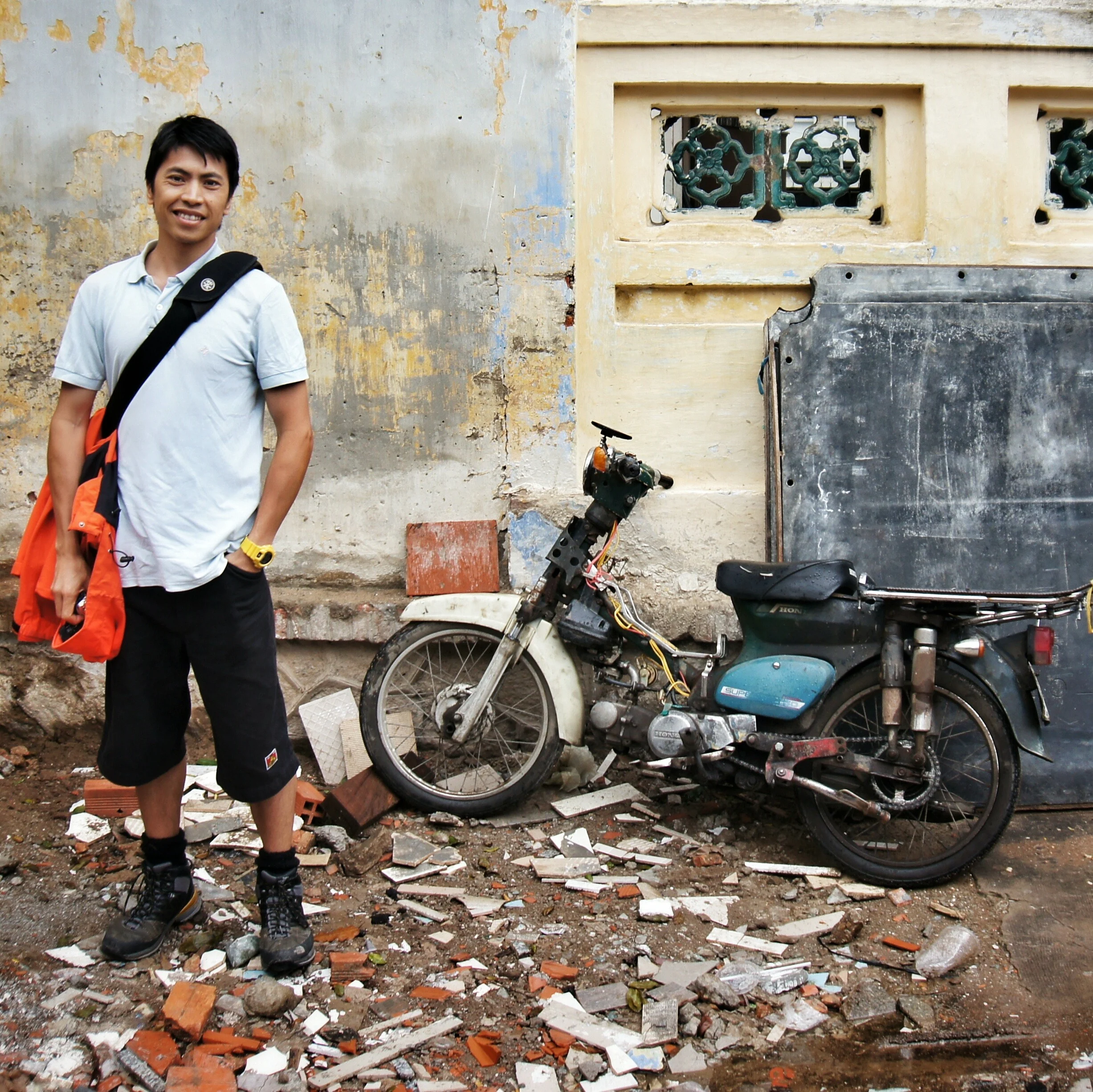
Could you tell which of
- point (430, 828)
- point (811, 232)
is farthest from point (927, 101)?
point (430, 828)

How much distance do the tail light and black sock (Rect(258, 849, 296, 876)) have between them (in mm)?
2574

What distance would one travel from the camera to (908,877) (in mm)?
3764

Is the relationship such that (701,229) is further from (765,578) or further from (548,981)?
(548,981)

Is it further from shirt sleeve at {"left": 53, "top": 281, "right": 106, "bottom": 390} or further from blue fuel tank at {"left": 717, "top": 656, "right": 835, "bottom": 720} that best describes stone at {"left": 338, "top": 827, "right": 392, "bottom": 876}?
shirt sleeve at {"left": 53, "top": 281, "right": 106, "bottom": 390}

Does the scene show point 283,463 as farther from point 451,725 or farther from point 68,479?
point 451,725

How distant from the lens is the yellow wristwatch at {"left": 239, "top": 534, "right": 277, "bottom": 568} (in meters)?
2.95

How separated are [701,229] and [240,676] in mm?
2924

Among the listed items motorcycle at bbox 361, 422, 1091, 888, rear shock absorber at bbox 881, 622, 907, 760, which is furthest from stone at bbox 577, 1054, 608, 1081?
rear shock absorber at bbox 881, 622, 907, 760

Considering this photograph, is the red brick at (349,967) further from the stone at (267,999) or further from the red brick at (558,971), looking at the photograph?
the red brick at (558,971)

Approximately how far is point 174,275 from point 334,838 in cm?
211

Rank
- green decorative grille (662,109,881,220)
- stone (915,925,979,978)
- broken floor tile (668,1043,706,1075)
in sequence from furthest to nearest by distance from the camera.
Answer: green decorative grille (662,109,881,220)
stone (915,925,979,978)
broken floor tile (668,1043,706,1075)

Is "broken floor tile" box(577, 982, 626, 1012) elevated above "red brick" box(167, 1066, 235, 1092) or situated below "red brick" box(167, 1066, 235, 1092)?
below

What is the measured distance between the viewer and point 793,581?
12.9ft

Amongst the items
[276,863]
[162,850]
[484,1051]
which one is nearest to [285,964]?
[276,863]
